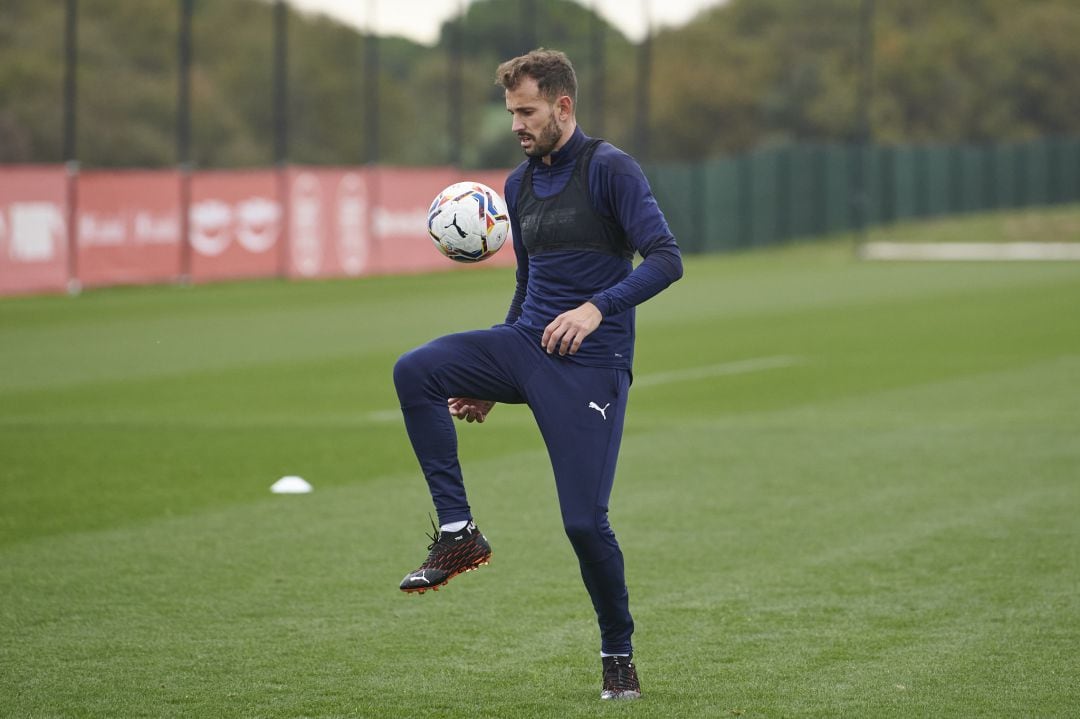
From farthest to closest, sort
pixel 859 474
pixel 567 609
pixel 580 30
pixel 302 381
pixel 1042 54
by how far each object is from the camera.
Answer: pixel 1042 54 < pixel 580 30 < pixel 302 381 < pixel 859 474 < pixel 567 609

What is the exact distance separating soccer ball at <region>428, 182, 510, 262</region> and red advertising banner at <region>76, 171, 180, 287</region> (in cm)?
2588

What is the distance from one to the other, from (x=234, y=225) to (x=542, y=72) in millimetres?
30122

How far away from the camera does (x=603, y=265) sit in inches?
247

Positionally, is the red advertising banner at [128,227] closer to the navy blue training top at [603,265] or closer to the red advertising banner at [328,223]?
the red advertising banner at [328,223]

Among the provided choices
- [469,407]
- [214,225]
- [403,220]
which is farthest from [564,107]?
[403,220]

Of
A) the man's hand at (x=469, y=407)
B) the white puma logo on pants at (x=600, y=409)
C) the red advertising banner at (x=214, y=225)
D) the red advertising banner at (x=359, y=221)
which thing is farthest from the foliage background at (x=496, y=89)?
the white puma logo on pants at (x=600, y=409)

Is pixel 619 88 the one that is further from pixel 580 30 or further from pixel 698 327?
pixel 698 327

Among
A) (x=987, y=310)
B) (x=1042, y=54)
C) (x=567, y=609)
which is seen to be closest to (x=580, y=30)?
(x=1042, y=54)

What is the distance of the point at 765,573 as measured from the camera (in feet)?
28.2

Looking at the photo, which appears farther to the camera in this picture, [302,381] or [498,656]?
[302,381]

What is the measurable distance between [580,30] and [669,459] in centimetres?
5715

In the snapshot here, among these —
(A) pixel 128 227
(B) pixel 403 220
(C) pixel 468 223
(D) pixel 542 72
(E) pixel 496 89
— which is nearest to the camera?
(D) pixel 542 72

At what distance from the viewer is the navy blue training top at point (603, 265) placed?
6086 millimetres

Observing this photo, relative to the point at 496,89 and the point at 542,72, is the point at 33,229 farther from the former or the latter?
the point at 496,89
